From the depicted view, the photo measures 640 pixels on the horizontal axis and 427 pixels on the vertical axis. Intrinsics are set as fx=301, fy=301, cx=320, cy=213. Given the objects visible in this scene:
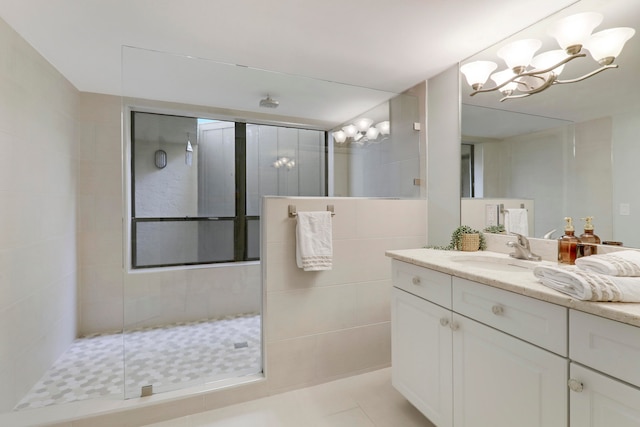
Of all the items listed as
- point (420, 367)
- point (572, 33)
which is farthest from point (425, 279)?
point (572, 33)

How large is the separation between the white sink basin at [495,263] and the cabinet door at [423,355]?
0.33 metres

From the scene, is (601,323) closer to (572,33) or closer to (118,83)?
(572,33)

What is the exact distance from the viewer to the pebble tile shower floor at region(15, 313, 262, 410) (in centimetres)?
183

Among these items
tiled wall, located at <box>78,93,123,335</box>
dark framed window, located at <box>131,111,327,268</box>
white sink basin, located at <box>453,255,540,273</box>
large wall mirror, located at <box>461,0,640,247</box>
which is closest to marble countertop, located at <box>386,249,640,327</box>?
white sink basin, located at <box>453,255,540,273</box>

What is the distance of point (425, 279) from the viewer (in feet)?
5.12

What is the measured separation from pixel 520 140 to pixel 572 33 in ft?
1.83

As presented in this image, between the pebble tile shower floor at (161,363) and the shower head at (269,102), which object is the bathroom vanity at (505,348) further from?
the shower head at (269,102)

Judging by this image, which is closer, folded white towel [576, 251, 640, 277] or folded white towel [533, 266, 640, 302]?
folded white towel [533, 266, 640, 302]

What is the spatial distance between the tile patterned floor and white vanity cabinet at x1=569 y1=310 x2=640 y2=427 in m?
0.99

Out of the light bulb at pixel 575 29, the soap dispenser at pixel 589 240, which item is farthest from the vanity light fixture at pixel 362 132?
the soap dispenser at pixel 589 240

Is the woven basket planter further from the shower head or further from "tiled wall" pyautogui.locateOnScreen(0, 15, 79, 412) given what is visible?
"tiled wall" pyautogui.locateOnScreen(0, 15, 79, 412)

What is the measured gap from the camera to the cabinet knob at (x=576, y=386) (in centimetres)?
91

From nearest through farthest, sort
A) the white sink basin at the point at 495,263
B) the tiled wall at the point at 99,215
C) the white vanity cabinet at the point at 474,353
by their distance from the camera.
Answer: the white vanity cabinet at the point at 474,353
the white sink basin at the point at 495,263
the tiled wall at the point at 99,215

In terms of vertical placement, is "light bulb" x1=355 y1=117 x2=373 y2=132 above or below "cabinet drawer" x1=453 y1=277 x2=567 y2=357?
above
